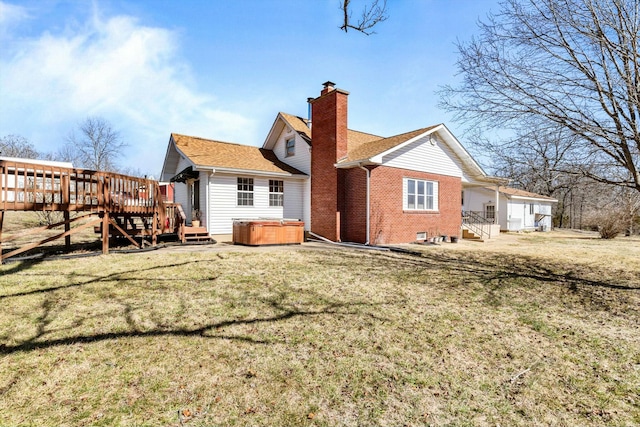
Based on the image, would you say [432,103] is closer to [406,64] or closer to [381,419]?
[406,64]

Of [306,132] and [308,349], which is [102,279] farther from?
[306,132]

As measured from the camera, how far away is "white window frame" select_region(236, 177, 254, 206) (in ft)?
48.8

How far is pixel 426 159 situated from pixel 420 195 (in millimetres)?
1833

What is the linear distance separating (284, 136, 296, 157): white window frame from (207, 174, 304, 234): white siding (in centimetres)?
190

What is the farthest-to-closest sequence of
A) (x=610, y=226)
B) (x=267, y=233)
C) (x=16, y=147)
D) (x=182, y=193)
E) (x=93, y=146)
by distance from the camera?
(x=93, y=146), (x=16, y=147), (x=610, y=226), (x=182, y=193), (x=267, y=233)

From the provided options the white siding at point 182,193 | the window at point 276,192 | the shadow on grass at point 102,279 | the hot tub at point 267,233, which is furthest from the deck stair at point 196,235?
the shadow on grass at point 102,279

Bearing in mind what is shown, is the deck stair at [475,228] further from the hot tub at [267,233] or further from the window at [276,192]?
the window at [276,192]

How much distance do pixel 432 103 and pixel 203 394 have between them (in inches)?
304

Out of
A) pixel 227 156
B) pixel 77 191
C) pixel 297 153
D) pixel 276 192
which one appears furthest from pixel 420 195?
pixel 77 191

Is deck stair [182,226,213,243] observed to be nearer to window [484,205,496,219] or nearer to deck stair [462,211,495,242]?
deck stair [462,211,495,242]

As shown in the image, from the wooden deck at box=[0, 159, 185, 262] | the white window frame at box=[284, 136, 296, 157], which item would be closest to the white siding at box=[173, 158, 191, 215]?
the wooden deck at box=[0, 159, 185, 262]

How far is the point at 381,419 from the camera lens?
2.78 metres

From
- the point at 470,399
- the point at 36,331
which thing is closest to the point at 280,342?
the point at 470,399

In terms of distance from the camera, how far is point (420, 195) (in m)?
15.8
